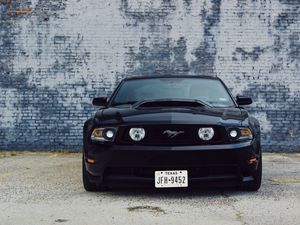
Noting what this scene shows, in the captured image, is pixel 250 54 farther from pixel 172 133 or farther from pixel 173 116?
pixel 172 133

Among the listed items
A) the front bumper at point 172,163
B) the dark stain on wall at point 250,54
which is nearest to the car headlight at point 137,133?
the front bumper at point 172,163

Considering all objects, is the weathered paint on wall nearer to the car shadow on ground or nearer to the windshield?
the windshield

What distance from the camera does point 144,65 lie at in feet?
39.6

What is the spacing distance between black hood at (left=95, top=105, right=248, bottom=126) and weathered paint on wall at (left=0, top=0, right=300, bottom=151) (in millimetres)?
5545

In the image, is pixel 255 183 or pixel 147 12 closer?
pixel 255 183

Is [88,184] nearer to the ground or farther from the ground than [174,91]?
nearer to the ground

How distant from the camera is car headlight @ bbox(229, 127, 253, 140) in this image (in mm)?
6062

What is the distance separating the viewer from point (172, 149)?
591 cm

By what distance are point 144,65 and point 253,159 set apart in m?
6.27

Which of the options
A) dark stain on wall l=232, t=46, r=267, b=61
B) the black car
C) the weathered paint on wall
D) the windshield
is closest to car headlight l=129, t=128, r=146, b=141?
the black car

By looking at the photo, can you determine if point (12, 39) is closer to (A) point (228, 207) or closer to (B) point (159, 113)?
(B) point (159, 113)

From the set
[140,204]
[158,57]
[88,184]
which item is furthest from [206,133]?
[158,57]

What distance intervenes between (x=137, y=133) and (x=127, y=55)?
622 centimetres

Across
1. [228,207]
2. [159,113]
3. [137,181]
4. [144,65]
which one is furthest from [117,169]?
[144,65]
